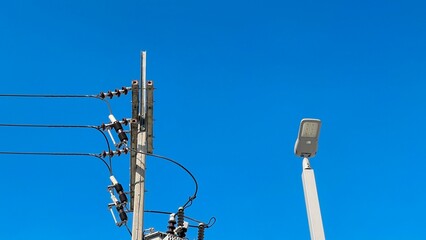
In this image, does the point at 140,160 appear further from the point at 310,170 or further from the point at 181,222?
the point at 310,170

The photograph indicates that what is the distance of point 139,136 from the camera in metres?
12.0

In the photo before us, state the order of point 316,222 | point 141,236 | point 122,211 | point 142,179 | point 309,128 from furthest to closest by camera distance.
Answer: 1. point 122,211
2. point 142,179
3. point 141,236
4. point 309,128
5. point 316,222

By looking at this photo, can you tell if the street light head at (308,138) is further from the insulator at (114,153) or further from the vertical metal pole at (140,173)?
the insulator at (114,153)

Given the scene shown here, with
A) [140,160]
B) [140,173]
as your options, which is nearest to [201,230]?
[140,173]

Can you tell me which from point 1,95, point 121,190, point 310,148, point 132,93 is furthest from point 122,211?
point 310,148

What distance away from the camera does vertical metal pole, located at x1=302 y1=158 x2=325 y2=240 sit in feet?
19.9

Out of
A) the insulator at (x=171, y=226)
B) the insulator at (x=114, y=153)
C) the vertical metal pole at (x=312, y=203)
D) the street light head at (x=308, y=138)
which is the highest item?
the insulator at (x=114, y=153)

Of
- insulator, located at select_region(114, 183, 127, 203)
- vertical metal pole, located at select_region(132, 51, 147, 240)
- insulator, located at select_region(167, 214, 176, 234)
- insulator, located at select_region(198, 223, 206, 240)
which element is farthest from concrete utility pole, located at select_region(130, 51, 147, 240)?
insulator, located at select_region(198, 223, 206, 240)

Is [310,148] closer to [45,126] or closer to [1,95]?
[45,126]

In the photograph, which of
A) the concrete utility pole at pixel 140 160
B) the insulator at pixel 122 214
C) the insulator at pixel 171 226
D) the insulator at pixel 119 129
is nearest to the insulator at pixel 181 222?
the insulator at pixel 171 226

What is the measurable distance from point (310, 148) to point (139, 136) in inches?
233

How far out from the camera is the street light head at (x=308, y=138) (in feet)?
22.1

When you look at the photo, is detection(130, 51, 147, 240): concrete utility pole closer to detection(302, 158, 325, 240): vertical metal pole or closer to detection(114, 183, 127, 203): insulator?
detection(114, 183, 127, 203): insulator

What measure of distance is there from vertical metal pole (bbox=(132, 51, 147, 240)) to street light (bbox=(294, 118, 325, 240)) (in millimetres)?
4976
